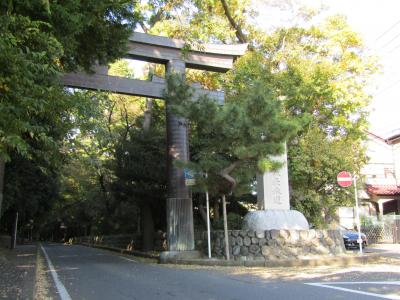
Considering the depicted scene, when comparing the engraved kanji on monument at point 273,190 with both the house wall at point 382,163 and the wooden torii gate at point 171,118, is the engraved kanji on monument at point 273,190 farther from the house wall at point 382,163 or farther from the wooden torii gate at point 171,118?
the house wall at point 382,163

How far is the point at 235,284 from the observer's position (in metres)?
10.2

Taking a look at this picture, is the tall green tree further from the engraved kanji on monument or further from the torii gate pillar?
the torii gate pillar

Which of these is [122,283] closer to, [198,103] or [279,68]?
[198,103]

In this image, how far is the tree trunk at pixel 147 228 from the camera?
2372 cm

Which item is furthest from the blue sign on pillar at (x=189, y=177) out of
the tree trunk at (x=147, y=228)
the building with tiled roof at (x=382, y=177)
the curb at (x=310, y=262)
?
the building with tiled roof at (x=382, y=177)

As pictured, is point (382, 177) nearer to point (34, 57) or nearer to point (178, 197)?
point (178, 197)

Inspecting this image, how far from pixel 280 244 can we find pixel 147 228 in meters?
10.4

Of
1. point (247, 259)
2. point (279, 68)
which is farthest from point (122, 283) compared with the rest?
point (279, 68)

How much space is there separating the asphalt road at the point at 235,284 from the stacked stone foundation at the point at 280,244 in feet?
5.77

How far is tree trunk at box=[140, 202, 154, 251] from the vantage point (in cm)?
2372

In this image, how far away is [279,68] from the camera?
83.8ft

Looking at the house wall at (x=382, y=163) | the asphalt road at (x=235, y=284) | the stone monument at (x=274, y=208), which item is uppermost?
the house wall at (x=382, y=163)

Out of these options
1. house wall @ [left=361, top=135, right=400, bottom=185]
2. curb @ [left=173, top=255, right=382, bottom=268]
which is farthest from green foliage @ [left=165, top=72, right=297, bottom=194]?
house wall @ [left=361, top=135, right=400, bottom=185]

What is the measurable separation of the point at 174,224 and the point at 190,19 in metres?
8.99
